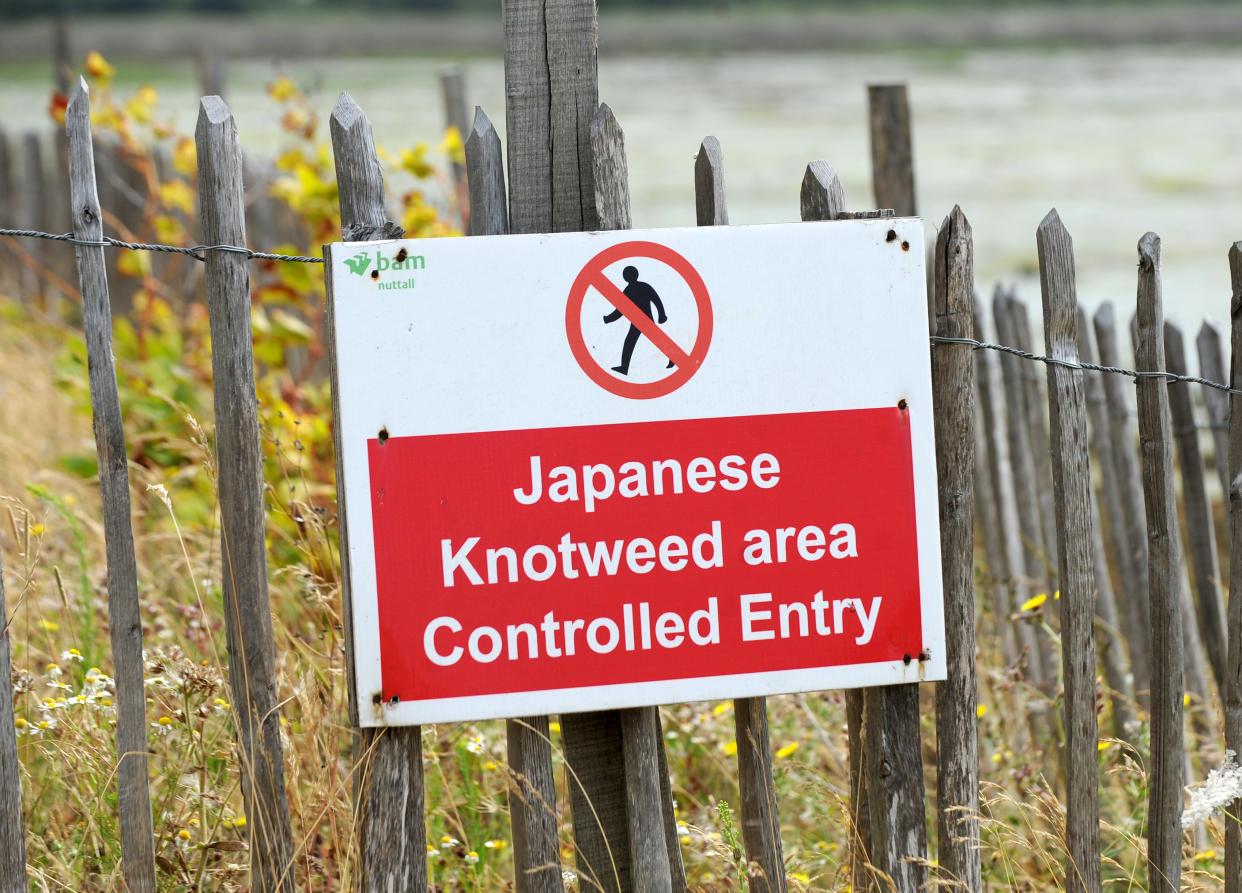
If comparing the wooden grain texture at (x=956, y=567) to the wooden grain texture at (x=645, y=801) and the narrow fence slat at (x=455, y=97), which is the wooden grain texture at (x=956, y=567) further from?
the narrow fence slat at (x=455, y=97)

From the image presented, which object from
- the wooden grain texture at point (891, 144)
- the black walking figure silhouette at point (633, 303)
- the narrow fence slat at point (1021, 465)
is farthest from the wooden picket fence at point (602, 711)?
the wooden grain texture at point (891, 144)

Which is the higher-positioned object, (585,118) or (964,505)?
(585,118)

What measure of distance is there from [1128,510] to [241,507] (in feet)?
7.66

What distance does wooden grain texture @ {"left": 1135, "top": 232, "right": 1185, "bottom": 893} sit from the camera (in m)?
1.81

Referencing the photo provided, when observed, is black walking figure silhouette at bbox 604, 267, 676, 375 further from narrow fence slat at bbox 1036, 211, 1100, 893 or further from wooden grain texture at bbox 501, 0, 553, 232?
narrow fence slat at bbox 1036, 211, 1100, 893

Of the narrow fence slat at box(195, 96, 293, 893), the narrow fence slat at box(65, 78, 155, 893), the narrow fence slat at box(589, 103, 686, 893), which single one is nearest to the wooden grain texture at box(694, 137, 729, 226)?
the narrow fence slat at box(589, 103, 686, 893)

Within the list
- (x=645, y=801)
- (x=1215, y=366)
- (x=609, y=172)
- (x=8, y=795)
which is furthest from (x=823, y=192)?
(x=1215, y=366)

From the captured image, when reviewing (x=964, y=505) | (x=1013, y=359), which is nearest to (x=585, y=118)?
(x=964, y=505)

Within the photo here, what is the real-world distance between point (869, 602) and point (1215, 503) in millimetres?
4845

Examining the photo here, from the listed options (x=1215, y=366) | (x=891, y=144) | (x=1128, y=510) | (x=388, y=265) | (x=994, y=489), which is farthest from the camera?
(x=891, y=144)

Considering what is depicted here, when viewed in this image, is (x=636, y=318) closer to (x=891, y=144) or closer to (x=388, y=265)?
(x=388, y=265)

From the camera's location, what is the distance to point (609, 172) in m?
1.64

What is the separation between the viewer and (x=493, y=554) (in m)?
1.59

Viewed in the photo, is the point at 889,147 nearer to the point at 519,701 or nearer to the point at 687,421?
the point at 687,421
